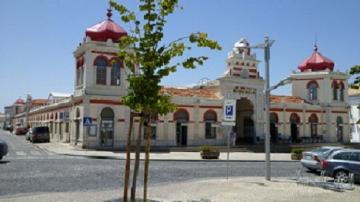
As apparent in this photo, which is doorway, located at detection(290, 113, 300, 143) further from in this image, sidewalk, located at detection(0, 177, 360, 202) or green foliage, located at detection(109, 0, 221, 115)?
green foliage, located at detection(109, 0, 221, 115)

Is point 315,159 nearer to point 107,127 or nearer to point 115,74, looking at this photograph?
point 107,127

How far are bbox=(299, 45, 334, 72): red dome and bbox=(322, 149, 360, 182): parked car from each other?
109 ft

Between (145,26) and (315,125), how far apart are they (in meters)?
41.0

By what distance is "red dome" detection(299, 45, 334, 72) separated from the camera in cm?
4672

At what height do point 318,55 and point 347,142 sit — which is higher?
point 318,55

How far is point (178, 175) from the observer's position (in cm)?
1683

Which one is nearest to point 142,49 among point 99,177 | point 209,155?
point 99,177

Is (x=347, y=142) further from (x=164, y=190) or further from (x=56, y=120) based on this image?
(x=164, y=190)

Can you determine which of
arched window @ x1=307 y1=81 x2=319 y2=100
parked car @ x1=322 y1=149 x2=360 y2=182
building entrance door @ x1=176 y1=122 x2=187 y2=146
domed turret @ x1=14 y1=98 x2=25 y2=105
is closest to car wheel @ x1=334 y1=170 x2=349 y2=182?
parked car @ x1=322 y1=149 x2=360 y2=182

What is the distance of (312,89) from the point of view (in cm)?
4775

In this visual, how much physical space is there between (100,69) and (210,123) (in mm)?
12455

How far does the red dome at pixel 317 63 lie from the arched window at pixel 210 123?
1650 cm

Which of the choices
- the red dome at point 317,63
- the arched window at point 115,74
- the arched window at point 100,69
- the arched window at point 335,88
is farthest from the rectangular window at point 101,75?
the arched window at point 335,88

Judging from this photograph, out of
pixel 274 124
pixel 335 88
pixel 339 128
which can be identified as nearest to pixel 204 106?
pixel 274 124
